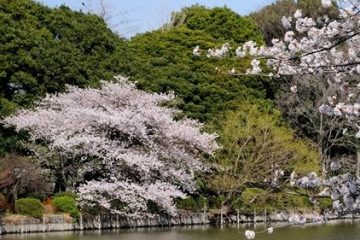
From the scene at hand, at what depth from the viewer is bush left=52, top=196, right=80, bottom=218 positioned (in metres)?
16.7

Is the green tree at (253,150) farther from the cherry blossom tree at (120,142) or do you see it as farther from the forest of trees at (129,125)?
the cherry blossom tree at (120,142)

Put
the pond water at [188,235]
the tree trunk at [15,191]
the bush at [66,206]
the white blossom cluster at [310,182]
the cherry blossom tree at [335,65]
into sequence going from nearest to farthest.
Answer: the cherry blossom tree at [335,65]
the white blossom cluster at [310,182]
the pond water at [188,235]
the tree trunk at [15,191]
the bush at [66,206]

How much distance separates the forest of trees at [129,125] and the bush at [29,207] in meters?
0.24

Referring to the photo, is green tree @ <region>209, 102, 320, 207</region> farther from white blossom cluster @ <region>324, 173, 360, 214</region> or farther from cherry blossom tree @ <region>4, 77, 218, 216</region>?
white blossom cluster @ <region>324, 173, 360, 214</region>

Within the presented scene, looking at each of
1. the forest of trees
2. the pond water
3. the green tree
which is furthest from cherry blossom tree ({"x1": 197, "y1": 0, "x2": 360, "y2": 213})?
the green tree

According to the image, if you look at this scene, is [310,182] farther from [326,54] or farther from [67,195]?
[67,195]

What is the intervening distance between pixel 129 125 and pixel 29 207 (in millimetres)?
3628

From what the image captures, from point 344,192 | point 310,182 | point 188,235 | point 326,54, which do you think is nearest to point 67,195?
point 188,235

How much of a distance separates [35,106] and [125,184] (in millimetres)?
3535

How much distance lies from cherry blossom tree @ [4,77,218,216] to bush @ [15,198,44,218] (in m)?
1.34

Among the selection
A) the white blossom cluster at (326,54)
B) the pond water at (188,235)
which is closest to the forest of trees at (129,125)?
the pond water at (188,235)

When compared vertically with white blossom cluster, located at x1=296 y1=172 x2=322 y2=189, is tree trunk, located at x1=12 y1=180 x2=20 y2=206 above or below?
above

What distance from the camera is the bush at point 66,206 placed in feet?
54.6

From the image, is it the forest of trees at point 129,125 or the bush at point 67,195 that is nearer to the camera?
the bush at point 67,195
